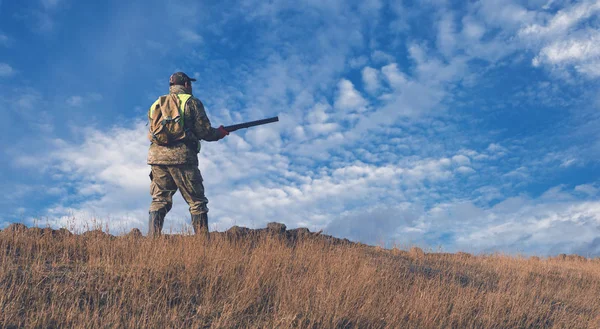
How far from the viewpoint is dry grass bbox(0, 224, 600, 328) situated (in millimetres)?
4617

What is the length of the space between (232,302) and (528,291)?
6.39m

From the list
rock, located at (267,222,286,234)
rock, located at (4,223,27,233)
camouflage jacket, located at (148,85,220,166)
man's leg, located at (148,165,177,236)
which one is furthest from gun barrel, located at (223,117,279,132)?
rock, located at (4,223,27,233)

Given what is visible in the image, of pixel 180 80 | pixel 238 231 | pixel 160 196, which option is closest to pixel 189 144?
pixel 160 196

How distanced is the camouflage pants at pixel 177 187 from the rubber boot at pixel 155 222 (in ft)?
0.28

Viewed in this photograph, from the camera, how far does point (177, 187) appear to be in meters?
7.98

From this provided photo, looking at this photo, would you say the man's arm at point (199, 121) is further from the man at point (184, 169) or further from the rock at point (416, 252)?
the rock at point (416, 252)

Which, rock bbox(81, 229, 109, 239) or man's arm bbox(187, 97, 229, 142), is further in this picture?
man's arm bbox(187, 97, 229, 142)

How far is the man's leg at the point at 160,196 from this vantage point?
7.77 metres

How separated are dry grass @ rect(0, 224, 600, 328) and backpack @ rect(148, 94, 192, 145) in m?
1.74

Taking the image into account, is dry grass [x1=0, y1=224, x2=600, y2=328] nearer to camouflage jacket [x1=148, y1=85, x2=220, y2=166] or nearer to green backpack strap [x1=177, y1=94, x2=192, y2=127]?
camouflage jacket [x1=148, y1=85, x2=220, y2=166]

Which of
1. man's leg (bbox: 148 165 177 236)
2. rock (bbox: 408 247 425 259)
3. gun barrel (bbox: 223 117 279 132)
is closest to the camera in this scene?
man's leg (bbox: 148 165 177 236)

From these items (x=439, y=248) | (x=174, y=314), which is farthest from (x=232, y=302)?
(x=439, y=248)

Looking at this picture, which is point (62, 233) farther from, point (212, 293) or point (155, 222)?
point (212, 293)

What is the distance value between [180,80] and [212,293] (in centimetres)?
432
